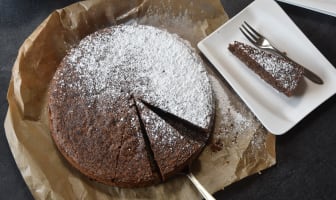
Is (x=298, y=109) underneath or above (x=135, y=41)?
underneath

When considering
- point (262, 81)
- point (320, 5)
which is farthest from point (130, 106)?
point (320, 5)

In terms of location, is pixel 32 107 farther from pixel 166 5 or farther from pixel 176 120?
pixel 166 5

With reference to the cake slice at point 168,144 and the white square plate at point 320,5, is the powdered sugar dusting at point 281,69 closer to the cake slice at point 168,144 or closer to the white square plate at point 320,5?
the white square plate at point 320,5

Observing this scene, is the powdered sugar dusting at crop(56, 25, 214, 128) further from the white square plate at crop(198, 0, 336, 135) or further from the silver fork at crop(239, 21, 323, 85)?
the silver fork at crop(239, 21, 323, 85)

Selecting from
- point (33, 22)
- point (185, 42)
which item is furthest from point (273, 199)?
point (33, 22)

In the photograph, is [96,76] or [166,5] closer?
[96,76]

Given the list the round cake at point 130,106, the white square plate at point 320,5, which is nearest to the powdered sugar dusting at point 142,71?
the round cake at point 130,106
